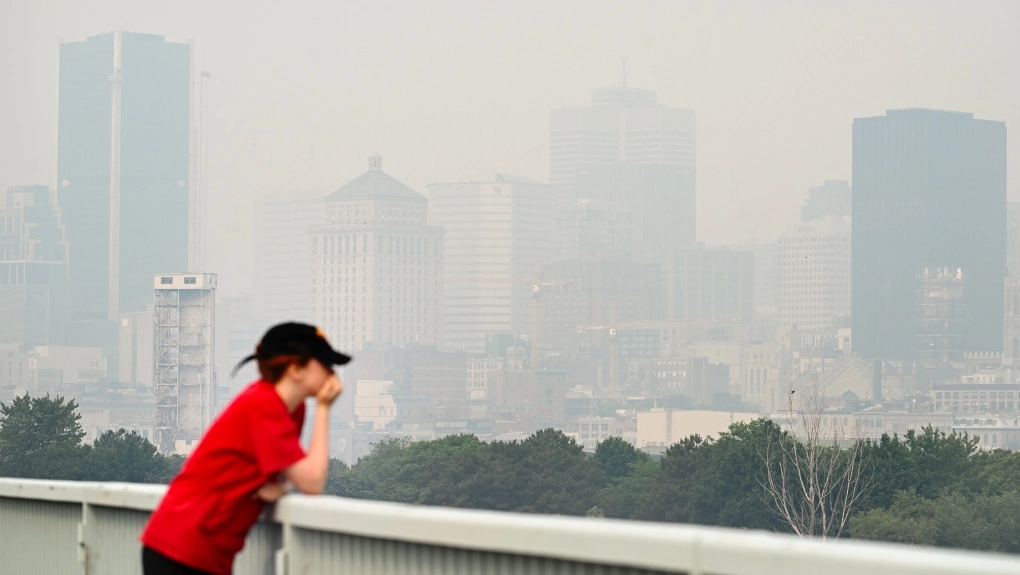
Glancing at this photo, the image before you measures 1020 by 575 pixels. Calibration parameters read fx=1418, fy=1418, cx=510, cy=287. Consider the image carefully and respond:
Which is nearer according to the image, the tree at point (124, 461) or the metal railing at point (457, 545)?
the metal railing at point (457, 545)

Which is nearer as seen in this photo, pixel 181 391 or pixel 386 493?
pixel 386 493

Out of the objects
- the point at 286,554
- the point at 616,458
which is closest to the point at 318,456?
the point at 286,554

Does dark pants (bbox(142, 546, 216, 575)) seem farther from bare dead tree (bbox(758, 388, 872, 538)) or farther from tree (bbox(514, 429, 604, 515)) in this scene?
tree (bbox(514, 429, 604, 515))

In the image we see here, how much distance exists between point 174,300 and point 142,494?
18360 cm

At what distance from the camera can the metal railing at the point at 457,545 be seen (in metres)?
2.70

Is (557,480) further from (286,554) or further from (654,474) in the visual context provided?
(286,554)

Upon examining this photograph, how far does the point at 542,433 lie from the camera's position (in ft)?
423

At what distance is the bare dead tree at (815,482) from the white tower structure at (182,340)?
3510 inches

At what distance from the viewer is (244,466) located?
3912mm

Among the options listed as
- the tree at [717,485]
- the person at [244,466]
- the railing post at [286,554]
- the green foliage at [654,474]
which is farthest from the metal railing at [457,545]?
the tree at [717,485]

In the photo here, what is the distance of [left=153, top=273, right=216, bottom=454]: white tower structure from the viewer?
182125 mm

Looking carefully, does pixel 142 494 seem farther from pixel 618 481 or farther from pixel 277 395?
pixel 618 481

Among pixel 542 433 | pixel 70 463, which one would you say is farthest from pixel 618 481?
pixel 70 463

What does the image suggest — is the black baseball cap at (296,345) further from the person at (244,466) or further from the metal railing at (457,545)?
the metal railing at (457,545)
